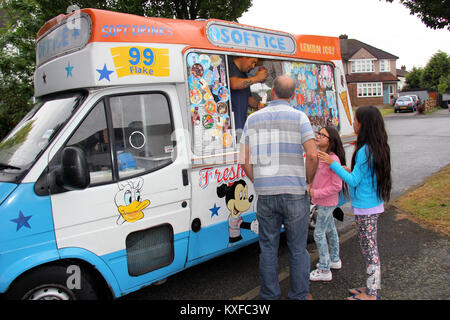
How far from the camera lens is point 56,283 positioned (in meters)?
2.71

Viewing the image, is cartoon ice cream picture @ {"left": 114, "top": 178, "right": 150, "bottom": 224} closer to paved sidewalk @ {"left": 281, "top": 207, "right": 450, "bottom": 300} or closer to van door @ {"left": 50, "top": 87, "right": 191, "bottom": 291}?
van door @ {"left": 50, "top": 87, "right": 191, "bottom": 291}

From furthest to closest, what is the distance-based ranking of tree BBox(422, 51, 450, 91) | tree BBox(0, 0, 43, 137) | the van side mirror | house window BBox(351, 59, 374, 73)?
tree BBox(422, 51, 450, 91) → house window BBox(351, 59, 374, 73) → tree BBox(0, 0, 43, 137) → the van side mirror

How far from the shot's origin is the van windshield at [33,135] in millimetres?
2771

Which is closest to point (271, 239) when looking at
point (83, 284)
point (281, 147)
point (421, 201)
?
point (281, 147)

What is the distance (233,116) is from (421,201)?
14.9 ft

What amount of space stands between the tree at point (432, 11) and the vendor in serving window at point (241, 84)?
16.9 feet

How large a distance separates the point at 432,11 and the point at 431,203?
4.07 metres

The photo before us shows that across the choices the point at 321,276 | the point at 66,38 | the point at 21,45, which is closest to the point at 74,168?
the point at 66,38

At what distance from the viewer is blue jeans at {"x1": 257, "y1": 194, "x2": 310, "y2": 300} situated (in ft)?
10.3

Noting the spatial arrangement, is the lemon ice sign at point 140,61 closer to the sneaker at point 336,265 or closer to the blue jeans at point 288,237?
the blue jeans at point 288,237

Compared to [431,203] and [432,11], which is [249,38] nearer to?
[431,203]

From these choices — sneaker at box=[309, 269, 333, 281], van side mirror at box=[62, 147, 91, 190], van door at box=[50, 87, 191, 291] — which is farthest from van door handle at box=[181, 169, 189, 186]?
sneaker at box=[309, 269, 333, 281]

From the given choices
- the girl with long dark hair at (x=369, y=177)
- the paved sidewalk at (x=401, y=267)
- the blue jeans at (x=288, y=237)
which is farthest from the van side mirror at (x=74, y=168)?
the paved sidewalk at (x=401, y=267)
